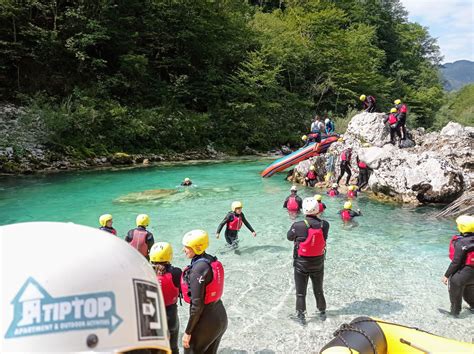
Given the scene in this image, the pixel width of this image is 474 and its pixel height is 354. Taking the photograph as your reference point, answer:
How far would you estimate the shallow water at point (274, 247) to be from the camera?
543cm

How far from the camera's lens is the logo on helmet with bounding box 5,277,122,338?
48.8 inches

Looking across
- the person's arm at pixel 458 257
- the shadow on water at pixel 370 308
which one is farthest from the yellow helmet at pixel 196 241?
the person's arm at pixel 458 257

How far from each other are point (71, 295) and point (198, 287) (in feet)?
8.22

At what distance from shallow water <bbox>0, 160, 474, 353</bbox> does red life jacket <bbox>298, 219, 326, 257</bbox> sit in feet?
3.54

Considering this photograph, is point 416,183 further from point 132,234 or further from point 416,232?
point 132,234

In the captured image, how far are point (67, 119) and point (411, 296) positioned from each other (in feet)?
64.3

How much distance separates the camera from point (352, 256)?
8.12 m

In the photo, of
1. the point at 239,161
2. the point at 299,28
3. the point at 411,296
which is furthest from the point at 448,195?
the point at 299,28

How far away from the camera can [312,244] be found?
17.2 ft

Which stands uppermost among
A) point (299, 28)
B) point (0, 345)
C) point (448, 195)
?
point (299, 28)

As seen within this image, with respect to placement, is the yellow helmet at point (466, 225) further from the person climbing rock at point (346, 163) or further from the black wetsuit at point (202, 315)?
the person climbing rock at point (346, 163)

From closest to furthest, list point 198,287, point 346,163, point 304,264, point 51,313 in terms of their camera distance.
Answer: point 51,313 < point 198,287 < point 304,264 < point 346,163

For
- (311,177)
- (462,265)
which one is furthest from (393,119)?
(462,265)

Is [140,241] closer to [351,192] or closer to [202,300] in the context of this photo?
[202,300]
